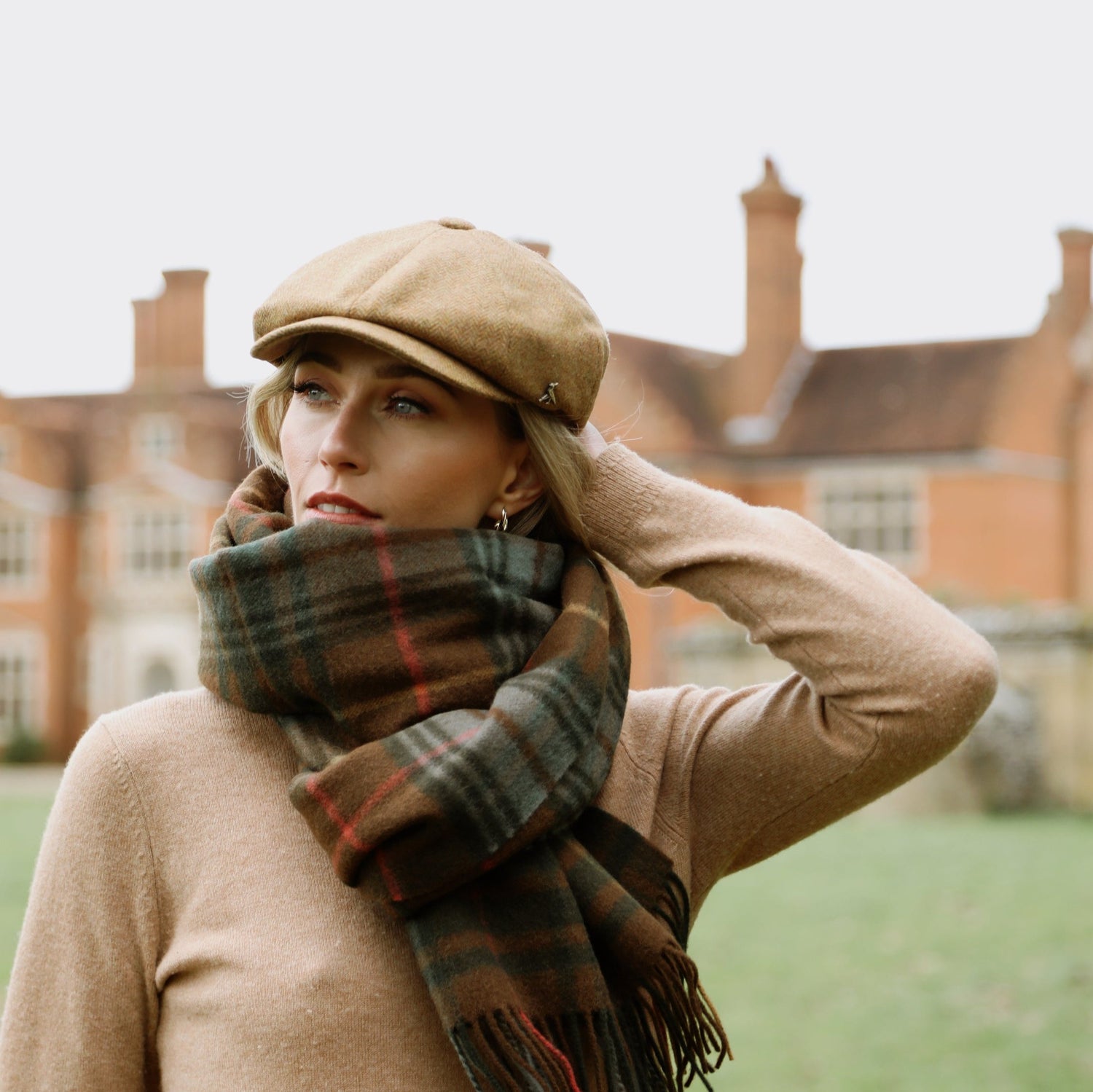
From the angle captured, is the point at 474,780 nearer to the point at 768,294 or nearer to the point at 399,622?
the point at 399,622

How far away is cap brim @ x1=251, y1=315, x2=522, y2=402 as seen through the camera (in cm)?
186

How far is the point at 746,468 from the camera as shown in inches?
1061

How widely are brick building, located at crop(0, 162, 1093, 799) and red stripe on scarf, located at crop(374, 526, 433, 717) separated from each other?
19991 millimetres

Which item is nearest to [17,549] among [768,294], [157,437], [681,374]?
[157,437]

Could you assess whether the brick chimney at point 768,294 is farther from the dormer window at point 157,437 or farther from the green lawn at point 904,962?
the green lawn at point 904,962

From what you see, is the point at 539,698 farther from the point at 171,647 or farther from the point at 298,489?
the point at 171,647

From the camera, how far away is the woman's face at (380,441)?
1942 millimetres

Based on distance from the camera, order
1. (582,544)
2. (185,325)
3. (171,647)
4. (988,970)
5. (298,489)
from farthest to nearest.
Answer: (185,325), (171,647), (988,970), (582,544), (298,489)

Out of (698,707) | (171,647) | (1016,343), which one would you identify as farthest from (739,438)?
(698,707)

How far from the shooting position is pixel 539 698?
6.30 feet

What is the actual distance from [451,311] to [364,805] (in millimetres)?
602

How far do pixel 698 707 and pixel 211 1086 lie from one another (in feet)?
2.79

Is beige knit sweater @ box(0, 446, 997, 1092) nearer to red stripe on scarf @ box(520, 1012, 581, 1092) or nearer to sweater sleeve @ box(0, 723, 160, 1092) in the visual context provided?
sweater sleeve @ box(0, 723, 160, 1092)

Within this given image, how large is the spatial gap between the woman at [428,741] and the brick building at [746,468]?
19.7 meters
